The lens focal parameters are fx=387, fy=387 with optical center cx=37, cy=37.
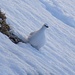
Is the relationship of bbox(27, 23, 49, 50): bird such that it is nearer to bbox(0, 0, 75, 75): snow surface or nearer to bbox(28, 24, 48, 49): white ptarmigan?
bbox(28, 24, 48, 49): white ptarmigan

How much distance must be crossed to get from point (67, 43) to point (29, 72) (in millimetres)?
4843

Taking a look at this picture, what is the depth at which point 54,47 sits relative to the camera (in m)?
11.9

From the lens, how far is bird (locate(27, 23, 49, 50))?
1028cm

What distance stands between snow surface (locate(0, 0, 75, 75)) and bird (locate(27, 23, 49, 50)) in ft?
0.45

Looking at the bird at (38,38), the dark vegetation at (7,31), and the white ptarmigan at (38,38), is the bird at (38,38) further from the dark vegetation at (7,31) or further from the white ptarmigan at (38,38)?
the dark vegetation at (7,31)

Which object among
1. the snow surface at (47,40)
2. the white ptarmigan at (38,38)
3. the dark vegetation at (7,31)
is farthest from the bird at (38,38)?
the dark vegetation at (7,31)

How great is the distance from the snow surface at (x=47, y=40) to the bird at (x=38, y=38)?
0.14 m

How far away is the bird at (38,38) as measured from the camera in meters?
10.3

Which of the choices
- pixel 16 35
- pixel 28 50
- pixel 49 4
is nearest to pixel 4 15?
pixel 16 35

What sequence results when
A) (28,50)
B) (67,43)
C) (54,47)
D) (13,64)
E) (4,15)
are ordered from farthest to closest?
(67,43)
(54,47)
(4,15)
(28,50)
(13,64)

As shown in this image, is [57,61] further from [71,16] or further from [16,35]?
[71,16]

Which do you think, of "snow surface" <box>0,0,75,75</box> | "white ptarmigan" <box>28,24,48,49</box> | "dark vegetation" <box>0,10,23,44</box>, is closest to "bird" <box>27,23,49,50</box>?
"white ptarmigan" <box>28,24,48,49</box>

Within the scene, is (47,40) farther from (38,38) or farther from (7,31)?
(7,31)

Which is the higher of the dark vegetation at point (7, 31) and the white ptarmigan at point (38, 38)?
the white ptarmigan at point (38, 38)
